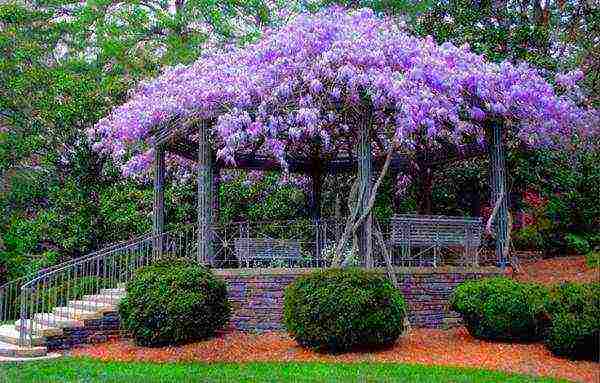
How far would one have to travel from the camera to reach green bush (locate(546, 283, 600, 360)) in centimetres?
847

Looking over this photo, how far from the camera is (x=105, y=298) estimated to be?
42.8 ft

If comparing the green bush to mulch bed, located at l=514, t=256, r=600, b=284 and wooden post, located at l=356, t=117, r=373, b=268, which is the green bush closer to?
mulch bed, located at l=514, t=256, r=600, b=284

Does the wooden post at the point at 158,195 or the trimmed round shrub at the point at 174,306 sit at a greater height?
the wooden post at the point at 158,195

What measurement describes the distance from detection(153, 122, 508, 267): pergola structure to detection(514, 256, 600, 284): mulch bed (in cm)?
59

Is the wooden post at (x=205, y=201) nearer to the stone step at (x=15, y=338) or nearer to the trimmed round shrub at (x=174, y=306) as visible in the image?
the trimmed round shrub at (x=174, y=306)

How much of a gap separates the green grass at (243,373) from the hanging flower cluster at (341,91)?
3424 millimetres

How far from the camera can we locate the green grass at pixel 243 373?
25.9 feet

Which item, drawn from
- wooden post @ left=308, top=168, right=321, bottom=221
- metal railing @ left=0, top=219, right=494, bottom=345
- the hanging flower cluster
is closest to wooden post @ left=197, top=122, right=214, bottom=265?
metal railing @ left=0, top=219, right=494, bottom=345

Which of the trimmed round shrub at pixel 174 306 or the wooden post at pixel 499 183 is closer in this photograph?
the trimmed round shrub at pixel 174 306

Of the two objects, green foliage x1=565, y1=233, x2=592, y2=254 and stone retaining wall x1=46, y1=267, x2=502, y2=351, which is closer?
stone retaining wall x1=46, y1=267, x2=502, y2=351

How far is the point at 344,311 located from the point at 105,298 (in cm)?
531

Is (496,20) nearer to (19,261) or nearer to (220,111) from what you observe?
(220,111)

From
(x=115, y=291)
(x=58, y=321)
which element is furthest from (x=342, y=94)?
(x=58, y=321)

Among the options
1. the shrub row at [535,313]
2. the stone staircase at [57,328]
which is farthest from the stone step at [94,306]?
the shrub row at [535,313]
